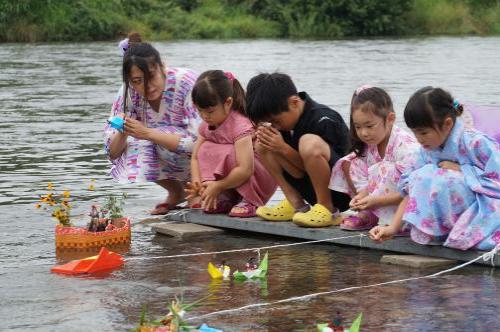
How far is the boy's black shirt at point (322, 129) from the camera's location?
21.1ft

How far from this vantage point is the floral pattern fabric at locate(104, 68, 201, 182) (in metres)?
7.39

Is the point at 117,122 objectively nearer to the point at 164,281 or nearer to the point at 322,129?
the point at 322,129

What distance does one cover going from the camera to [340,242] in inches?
247

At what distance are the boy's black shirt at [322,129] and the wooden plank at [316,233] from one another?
398 mm

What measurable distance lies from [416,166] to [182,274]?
1.30m

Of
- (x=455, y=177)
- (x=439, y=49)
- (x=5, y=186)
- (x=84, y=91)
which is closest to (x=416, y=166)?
(x=455, y=177)

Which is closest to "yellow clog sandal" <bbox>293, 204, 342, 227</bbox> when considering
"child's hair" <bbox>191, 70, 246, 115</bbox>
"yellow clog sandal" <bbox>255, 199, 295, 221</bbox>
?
"yellow clog sandal" <bbox>255, 199, 295, 221</bbox>

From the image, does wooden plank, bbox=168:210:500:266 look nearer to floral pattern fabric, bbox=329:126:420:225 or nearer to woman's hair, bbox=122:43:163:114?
floral pattern fabric, bbox=329:126:420:225

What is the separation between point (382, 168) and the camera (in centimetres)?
611

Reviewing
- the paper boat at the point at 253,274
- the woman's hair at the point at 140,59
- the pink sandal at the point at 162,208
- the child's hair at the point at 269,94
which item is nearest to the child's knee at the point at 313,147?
the child's hair at the point at 269,94

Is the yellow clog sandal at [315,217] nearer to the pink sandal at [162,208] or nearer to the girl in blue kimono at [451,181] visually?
the girl in blue kimono at [451,181]

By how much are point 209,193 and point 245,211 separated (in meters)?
0.24

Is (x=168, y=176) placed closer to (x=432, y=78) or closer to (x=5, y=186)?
(x=5, y=186)

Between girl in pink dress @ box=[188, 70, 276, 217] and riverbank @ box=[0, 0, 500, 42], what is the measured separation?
131 ft
